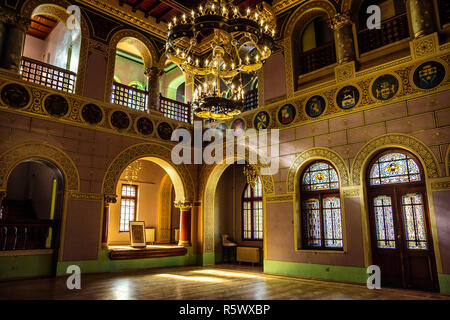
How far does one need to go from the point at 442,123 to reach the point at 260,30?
3819 mm

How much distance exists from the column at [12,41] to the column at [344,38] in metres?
7.39

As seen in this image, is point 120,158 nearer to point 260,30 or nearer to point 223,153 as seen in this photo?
point 223,153

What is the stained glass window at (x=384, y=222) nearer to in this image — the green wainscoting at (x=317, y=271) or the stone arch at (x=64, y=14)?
the green wainscoting at (x=317, y=271)

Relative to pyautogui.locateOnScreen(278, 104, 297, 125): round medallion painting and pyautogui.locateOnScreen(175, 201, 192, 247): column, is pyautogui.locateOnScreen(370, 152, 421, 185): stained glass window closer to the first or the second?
pyautogui.locateOnScreen(278, 104, 297, 125): round medallion painting

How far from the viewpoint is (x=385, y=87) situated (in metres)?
6.83

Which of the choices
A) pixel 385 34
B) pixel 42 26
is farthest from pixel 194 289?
pixel 42 26

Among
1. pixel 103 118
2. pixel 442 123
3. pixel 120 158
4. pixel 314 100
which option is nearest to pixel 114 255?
pixel 120 158

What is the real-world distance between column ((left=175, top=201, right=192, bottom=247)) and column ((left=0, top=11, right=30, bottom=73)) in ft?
18.5

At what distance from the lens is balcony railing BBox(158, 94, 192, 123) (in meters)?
10.4

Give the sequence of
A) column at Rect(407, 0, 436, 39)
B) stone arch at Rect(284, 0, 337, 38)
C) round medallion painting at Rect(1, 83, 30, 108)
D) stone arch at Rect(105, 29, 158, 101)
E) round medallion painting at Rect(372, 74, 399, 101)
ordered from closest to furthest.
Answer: column at Rect(407, 0, 436, 39), round medallion painting at Rect(372, 74, 399, 101), round medallion painting at Rect(1, 83, 30, 108), stone arch at Rect(284, 0, 337, 38), stone arch at Rect(105, 29, 158, 101)

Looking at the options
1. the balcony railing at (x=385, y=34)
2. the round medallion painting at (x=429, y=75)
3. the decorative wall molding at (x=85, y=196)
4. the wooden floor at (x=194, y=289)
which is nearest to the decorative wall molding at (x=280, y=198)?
the wooden floor at (x=194, y=289)

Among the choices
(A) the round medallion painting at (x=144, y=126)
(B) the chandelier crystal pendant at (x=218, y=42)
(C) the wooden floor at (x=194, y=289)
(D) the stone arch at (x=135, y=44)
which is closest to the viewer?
(B) the chandelier crystal pendant at (x=218, y=42)

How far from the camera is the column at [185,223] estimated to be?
10293 millimetres

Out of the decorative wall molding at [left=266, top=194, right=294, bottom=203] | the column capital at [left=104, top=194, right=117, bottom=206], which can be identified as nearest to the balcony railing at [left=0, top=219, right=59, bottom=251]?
the column capital at [left=104, top=194, right=117, bottom=206]
